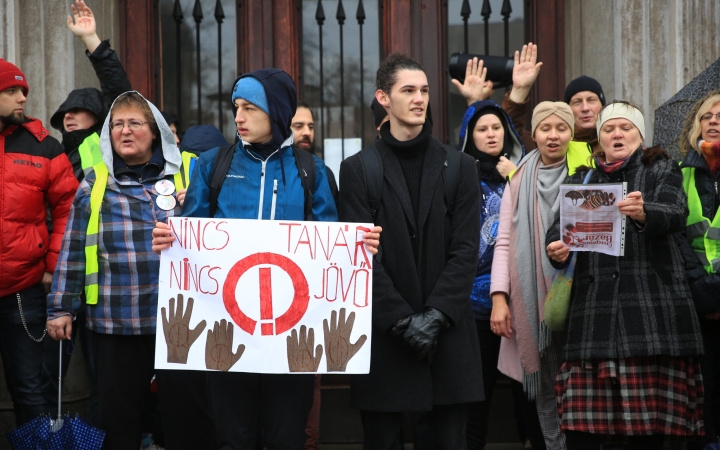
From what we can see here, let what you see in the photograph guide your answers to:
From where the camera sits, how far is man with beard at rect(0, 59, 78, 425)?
15.1 ft

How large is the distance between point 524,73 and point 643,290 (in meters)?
1.87

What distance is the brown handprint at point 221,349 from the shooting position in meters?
3.53

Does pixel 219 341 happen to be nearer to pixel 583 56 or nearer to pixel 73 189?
pixel 73 189

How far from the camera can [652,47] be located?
18.5ft

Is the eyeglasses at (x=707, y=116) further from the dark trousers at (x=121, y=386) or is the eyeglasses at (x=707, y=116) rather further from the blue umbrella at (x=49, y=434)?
the blue umbrella at (x=49, y=434)

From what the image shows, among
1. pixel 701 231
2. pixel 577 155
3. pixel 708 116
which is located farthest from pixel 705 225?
pixel 577 155

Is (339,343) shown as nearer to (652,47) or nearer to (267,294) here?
(267,294)

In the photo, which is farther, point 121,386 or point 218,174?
point 121,386

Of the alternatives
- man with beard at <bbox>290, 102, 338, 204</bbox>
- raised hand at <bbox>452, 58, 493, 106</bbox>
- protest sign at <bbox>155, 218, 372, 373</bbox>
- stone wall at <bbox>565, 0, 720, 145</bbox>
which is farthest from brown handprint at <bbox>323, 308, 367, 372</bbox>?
stone wall at <bbox>565, 0, 720, 145</bbox>

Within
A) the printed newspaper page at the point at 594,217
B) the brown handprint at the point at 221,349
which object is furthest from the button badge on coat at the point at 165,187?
the printed newspaper page at the point at 594,217

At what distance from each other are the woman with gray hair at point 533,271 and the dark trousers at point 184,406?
156 centimetres

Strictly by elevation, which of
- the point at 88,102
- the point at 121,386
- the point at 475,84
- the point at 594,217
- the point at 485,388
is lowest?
the point at 485,388

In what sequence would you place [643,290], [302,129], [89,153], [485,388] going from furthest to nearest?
1. [302,129]
2. [89,153]
3. [485,388]
4. [643,290]

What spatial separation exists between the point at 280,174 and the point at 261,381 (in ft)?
2.93
